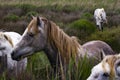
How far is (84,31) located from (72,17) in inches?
403

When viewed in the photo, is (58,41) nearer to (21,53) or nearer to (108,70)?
(21,53)

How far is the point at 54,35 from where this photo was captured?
734cm

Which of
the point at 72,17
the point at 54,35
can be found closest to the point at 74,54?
the point at 54,35

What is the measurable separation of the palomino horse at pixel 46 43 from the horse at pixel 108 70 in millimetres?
2175

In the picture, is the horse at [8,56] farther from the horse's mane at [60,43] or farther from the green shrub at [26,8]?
the green shrub at [26,8]

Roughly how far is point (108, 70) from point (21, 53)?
262 centimetres

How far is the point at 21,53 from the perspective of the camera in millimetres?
7223

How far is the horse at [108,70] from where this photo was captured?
15.8 feet

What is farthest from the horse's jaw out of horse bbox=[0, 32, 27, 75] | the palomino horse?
horse bbox=[0, 32, 27, 75]

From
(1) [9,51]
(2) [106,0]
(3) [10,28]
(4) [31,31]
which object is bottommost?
(2) [106,0]

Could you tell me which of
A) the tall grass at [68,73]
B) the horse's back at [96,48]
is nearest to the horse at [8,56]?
the tall grass at [68,73]

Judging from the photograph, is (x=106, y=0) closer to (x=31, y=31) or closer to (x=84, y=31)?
(x=84, y=31)

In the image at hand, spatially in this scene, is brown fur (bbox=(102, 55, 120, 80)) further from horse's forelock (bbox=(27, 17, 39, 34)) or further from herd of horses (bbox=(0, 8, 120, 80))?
horse's forelock (bbox=(27, 17, 39, 34))

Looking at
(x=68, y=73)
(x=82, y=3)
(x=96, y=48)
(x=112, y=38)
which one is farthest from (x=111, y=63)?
(x=82, y=3)
